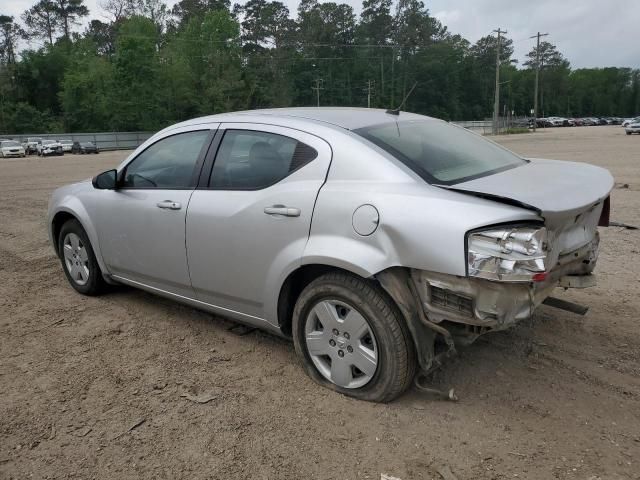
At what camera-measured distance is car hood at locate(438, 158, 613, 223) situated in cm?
269

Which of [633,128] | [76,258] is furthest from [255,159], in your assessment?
[633,128]

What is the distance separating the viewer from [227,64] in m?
80.2

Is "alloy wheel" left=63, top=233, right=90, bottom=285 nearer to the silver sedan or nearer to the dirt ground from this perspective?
the dirt ground

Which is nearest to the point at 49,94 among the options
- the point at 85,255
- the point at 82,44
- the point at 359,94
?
the point at 82,44

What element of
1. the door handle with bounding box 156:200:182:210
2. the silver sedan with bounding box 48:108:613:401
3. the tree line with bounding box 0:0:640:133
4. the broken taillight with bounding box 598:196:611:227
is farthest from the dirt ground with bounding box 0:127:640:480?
the tree line with bounding box 0:0:640:133

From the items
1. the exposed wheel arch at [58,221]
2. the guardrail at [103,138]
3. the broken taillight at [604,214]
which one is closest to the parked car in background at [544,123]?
the guardrail at [103,138]

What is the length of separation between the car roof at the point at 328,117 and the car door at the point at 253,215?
0.11 metres

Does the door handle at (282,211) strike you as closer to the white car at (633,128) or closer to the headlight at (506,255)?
the headlight at (506,255)

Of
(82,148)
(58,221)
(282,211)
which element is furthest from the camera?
(82,148)

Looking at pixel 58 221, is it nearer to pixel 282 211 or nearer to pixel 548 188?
pixel 282 211

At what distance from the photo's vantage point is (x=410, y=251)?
2777 millimetres

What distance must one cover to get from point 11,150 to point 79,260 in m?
45.0

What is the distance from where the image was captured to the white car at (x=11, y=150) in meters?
43.7

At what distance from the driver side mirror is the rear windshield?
2.17 metres
